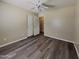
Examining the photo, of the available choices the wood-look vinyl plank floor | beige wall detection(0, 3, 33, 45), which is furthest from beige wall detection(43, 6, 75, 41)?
beige wall detection(0, 3, 33, 45)

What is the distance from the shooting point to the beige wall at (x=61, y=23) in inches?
165

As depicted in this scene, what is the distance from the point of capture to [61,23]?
15.7ft

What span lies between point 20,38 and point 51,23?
9.12ft

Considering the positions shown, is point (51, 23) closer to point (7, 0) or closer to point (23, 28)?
point (23, 28)

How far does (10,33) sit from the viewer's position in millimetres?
3902

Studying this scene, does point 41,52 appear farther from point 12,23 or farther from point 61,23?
point 61,23

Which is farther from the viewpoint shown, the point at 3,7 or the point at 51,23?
the point at 51,23

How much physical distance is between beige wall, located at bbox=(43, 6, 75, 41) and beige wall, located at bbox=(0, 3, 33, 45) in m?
2.05

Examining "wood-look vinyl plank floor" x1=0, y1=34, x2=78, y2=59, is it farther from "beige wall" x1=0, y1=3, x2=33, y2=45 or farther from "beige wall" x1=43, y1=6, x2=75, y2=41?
"beige wall" x1=43, y1=6, x2=75, y2=41

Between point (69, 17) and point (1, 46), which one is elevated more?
point (69, 17)

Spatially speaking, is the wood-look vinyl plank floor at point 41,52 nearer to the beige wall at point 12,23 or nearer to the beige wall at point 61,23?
the beige wall at point 12,23

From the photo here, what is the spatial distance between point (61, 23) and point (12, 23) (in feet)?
10.9

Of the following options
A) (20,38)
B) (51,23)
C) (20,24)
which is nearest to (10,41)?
(20,38)

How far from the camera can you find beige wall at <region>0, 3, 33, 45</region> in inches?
136
